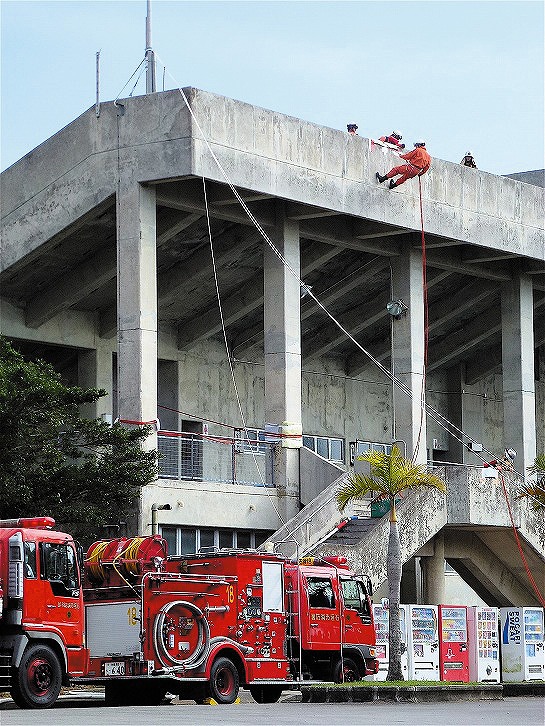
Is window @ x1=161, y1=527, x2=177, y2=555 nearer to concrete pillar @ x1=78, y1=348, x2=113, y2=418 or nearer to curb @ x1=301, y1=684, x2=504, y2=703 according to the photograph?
concrete pillar @ x1=78, y1=348, x2=113, y2=418

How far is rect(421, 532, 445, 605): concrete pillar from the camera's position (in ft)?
133

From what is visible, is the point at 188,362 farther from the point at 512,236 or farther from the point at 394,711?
the point at 394,711

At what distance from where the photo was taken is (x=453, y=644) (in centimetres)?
3381

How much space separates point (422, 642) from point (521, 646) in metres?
3.42

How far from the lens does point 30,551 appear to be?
23672mm

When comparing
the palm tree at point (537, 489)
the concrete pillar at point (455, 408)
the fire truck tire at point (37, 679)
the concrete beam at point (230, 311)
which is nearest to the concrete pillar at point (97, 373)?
the concrete beam at point (230, 311)

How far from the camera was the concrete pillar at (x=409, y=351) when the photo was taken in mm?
41188

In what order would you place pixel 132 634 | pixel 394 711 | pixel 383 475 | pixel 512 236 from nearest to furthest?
1. pixel 394 711
2. pixel 132 634
3. pixel 383 475
4. pixel 512 236

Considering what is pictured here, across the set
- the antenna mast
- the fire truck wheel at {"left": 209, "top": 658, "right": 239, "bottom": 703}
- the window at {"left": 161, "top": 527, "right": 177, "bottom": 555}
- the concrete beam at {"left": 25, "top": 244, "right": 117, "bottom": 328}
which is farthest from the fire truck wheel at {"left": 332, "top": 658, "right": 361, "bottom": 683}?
the antenna mast

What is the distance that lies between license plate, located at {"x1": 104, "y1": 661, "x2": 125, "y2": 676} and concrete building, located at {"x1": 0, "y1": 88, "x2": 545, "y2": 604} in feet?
29.0

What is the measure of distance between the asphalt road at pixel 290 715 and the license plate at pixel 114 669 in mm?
609

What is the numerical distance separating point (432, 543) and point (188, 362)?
929 cm

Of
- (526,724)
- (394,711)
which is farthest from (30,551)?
(526,724)

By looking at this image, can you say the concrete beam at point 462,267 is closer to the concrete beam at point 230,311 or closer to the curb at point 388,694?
the concrete beam at point 230,311
